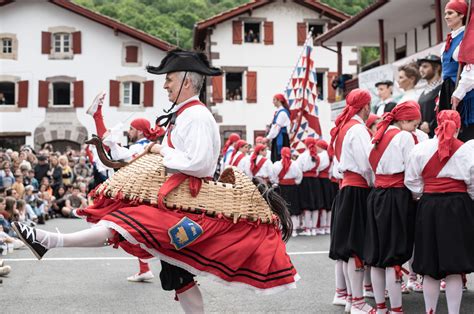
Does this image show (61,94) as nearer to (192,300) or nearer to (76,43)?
(76,43)

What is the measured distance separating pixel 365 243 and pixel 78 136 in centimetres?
2983

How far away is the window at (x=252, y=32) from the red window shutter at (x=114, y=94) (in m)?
6.90

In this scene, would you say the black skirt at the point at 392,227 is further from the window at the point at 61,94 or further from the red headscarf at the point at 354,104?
the window at the point at 61,94

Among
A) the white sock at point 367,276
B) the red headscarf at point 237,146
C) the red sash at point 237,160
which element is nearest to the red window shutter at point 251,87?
the red headscarf at point 237,146

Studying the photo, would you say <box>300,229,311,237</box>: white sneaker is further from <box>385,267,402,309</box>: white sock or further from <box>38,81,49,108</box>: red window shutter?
<box>38,81,49,108</box>: red window shutter

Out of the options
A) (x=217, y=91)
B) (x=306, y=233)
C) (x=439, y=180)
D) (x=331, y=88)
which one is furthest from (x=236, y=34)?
(x=439, y=180)

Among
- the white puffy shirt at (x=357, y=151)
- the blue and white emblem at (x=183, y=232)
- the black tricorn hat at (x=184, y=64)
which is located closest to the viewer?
the blue and white emblem at (x=183, y=232)

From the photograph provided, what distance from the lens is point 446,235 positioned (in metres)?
5.45

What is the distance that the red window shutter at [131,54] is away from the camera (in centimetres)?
3525

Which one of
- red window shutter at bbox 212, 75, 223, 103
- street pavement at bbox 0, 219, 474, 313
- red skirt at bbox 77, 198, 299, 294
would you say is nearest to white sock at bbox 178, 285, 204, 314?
red skirt at bbox 77, 198, 299, 294

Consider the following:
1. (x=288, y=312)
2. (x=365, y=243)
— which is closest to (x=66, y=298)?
(x=288, y=312)

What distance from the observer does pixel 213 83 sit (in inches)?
1375

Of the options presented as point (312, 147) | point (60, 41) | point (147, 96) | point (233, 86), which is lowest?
point (312, 147)

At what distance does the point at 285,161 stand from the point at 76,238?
9.48 meters
